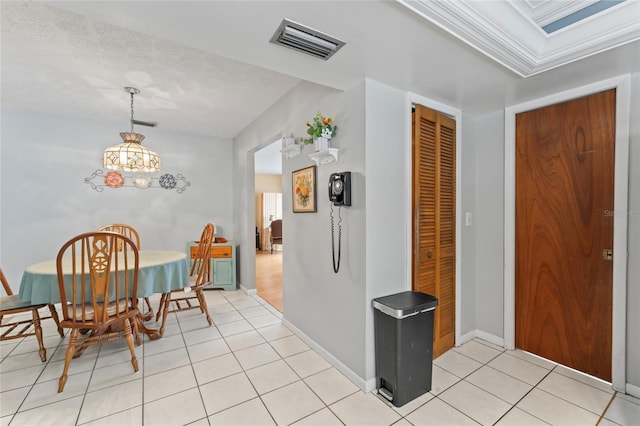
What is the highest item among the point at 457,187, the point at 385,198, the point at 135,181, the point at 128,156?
the point at 128,156

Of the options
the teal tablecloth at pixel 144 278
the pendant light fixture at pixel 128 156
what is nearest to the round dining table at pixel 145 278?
the teal tablecloth at pixel 144 278

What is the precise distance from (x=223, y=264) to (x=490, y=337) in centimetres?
367

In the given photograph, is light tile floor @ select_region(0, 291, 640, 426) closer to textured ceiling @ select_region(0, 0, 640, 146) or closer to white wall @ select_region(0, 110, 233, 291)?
white wall @ select_region(0, 110, 233, 291)

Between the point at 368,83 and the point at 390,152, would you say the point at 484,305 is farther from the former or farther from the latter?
the point at 368,83

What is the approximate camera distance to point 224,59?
239cm

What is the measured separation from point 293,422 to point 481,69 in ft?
8.42

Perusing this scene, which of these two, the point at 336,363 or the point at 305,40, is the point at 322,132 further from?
the point at 336,363

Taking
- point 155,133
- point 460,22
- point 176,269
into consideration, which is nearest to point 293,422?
point 176,269

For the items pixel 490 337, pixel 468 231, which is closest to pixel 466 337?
pixel 490 337

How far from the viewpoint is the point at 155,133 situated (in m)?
4.34

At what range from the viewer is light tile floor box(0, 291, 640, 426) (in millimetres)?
1723

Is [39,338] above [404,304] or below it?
below

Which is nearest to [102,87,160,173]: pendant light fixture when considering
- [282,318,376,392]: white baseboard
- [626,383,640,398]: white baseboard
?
[282,318,376,392]: white baseboard

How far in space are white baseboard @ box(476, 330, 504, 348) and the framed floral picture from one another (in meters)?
2.08
